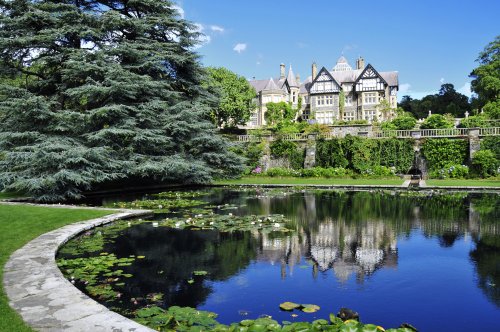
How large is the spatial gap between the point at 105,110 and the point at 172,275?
14229 millimetres

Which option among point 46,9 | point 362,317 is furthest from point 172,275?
point 46,9

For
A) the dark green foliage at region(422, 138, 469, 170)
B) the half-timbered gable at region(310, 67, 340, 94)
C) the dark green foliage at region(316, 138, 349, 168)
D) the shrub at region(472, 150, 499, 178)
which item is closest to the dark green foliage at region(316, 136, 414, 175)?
the dark green foliage at region(316, 138, 349, 168)

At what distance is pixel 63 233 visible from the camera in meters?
9.18

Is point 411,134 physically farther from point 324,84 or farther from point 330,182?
point 324,84

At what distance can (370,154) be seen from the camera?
30.3m

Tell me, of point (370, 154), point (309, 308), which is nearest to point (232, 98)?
point (370, 154)

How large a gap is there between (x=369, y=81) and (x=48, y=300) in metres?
56.9

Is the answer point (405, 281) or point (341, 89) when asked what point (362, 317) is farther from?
point (341, 89)

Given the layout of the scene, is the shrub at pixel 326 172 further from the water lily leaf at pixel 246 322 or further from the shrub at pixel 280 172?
the water lily leaf at pixel 246 322

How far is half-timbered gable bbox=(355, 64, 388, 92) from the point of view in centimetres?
5569

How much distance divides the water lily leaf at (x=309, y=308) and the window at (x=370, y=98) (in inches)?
2145

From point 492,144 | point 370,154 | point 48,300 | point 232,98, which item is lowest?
point 48,300

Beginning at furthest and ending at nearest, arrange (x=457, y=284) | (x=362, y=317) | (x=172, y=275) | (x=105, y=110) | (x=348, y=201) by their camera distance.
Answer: (x=105, y=110) < (x=348, y=201) < (x=172, y=275) < (x=457, y=284) < (x=362, y=317)

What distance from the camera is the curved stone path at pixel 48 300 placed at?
414cm
